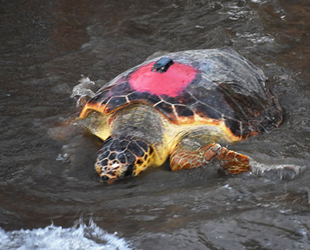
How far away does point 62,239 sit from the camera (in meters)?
2.96

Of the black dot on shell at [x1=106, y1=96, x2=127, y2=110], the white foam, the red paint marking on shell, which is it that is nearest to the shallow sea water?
the white foam

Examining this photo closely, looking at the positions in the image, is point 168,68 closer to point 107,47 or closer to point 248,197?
point 248,197

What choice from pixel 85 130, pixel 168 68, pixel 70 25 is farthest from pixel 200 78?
pixel 70 25

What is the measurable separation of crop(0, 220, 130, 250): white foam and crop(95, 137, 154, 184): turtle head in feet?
2.39

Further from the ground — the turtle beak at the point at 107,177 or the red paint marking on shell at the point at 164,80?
the red paint marking on shell at the point at 164,80

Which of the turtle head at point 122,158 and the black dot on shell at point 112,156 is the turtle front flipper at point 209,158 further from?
the black dot on shell at point 112,156

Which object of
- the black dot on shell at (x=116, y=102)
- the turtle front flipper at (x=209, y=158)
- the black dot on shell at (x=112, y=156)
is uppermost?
the black dot on shell at (x=116, y=102)

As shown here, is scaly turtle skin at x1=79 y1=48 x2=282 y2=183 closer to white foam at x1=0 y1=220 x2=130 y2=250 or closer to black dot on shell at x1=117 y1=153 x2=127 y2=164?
black dot on shell at x1=117 y1=153 x2=127 y2=164

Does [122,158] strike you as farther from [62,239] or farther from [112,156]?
[62,239]

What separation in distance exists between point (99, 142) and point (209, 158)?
121 cm

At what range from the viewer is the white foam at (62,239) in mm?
2906

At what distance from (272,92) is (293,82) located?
0.44 meters

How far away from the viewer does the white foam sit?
2906 mm

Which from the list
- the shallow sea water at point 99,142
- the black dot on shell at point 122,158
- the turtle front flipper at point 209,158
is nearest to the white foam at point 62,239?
the shallow sea water at point 99,142
